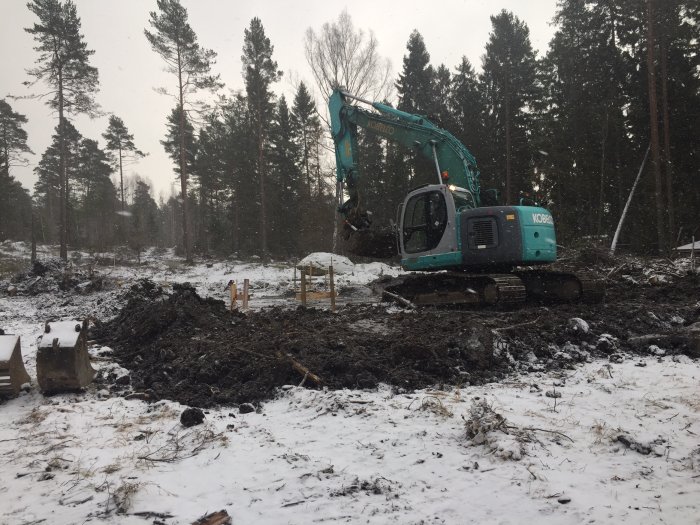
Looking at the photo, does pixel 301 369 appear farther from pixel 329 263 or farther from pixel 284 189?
pixel 284 189

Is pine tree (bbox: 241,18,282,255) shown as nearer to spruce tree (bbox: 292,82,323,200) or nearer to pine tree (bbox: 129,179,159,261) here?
spruce tree (bbox: 292,82,323,200)

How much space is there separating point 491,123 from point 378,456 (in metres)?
29.0

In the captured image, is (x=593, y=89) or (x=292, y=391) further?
(x=593, y=89)

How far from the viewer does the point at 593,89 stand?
2353 cm

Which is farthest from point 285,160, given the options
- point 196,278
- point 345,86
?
point 196,278

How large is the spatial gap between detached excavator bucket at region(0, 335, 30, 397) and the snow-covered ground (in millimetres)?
157

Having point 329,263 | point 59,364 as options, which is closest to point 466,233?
point 59,364

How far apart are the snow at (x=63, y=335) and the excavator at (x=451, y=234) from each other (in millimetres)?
6250

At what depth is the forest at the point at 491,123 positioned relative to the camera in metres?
20.3

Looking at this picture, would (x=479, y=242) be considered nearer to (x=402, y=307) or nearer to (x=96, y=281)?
(x=402, y=307)

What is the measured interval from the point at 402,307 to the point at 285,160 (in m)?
26.2

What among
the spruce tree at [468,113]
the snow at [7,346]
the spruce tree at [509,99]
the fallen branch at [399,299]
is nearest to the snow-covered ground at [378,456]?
the snow at [7,346]

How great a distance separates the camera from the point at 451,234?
917 cm

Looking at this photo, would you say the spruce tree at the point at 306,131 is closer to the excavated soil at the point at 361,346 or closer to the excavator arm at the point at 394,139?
the excavator arm at the point at 394,139
